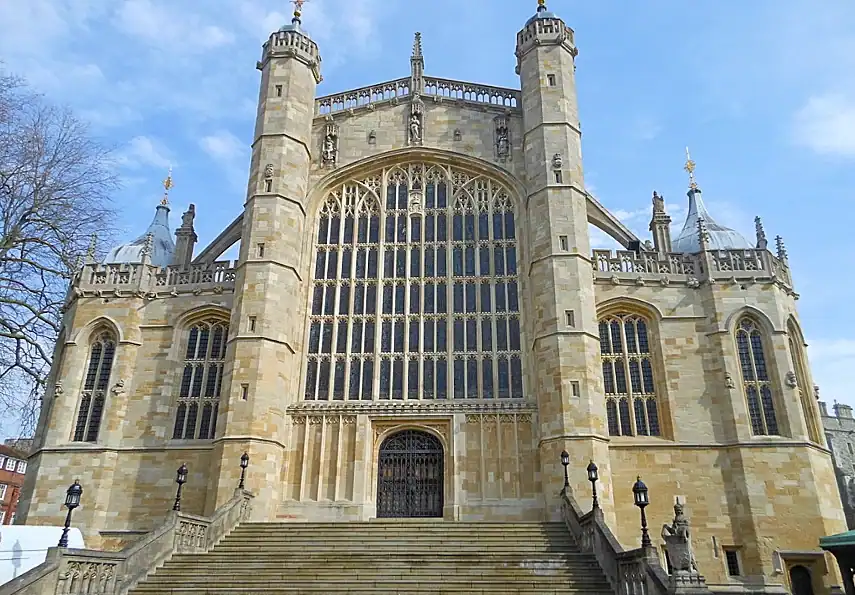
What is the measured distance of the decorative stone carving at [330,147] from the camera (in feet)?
79.8

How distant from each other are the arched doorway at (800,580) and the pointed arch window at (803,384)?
3.92 m

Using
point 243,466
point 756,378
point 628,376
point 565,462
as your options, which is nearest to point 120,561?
point 243,466

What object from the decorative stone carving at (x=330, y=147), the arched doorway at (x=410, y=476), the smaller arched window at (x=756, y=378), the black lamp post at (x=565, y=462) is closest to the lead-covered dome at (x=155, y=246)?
the decorative stone carving at (x=330, y=147)

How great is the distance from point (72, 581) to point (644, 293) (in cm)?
Answer: 1753

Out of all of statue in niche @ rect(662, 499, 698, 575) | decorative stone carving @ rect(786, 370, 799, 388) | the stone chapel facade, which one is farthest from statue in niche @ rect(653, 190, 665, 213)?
statue in niche @ rect(662, 499, 698, 575)

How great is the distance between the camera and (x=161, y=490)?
20.4 meters

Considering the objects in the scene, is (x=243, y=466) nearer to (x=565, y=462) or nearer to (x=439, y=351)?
(x=439, y=351)

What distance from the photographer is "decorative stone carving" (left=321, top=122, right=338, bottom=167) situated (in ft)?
79.8

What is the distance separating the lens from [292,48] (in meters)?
24.9

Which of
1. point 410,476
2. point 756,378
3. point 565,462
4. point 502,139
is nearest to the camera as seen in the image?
point 565,462

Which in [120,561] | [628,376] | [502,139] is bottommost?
[120,561]

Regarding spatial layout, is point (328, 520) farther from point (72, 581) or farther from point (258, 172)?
point (258, 172)

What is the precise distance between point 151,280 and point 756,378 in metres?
20.0

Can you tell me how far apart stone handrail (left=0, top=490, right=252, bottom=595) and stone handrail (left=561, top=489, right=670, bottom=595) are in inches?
338
